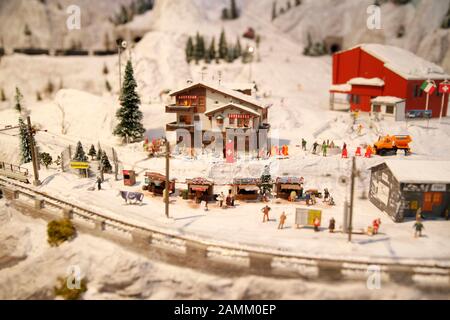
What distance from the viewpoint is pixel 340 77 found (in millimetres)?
62031

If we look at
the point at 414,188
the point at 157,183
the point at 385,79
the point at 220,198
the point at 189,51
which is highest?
the point at 189,51

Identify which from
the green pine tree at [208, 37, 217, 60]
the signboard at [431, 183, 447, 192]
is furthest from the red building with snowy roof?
the green pine tree at [208, 37, 217, 60]

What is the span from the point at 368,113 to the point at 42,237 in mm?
40151

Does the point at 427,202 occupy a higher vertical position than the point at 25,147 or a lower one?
lower

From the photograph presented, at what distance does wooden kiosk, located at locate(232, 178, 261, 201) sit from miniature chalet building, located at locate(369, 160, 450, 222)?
995cm

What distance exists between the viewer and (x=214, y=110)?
43.0 m

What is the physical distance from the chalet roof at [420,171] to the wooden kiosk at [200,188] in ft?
45.2

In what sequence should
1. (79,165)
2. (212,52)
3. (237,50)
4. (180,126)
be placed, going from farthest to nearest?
1. (237,50)
2. (212,52)
3. (180,126)
4. (79,165)

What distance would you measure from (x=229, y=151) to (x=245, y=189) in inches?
263

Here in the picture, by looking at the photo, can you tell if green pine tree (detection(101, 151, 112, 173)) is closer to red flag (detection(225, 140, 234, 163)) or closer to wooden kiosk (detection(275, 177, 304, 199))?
red flag (detection(225, 140, 234, 163))

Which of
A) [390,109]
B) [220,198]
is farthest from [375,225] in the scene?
[390,109]

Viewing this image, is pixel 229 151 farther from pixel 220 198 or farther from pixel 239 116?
pixel 220 198

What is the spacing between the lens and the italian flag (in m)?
50.5

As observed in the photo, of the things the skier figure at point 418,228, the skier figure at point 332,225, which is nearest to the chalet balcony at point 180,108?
the skier figure at point 332,225
